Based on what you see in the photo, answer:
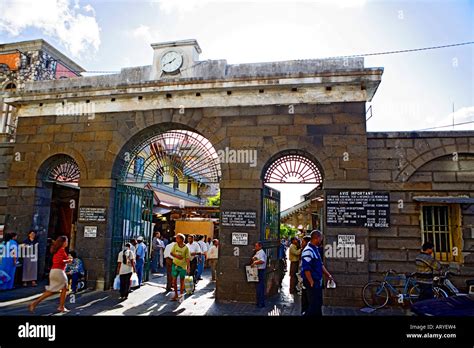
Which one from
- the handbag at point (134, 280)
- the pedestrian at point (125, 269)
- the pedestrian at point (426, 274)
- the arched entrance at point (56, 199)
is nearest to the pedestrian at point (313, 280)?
the pedestrian at point (426, 274)

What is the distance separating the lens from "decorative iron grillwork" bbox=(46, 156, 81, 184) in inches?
426

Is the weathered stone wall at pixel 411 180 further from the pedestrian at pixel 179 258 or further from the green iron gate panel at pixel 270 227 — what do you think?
the pedestrian at pixel 179 258

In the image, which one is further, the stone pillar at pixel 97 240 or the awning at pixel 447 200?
the stone pillar at pixel 97 240

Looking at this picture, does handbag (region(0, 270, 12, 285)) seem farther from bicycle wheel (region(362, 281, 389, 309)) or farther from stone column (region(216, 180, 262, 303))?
bicycle wheel (region(362, 281, 389, 309))

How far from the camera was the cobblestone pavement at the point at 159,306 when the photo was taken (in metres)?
7.37

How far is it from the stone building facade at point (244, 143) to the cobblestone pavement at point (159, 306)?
46 centimetres

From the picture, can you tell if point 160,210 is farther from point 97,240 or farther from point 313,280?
point 313,280

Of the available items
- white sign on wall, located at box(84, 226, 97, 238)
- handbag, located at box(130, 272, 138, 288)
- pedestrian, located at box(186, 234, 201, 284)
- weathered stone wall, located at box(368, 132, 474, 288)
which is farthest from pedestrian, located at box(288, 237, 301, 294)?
white sign on wall, located at box(84, 226, 97, 238)

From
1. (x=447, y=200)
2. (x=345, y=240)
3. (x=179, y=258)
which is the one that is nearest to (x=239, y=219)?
(x=179, y=258)

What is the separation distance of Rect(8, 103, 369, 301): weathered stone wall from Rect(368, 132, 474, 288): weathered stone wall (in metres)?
0.46

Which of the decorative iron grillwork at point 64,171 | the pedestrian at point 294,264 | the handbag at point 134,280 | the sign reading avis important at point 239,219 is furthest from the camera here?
the decorative iron grillwork at point 64,171

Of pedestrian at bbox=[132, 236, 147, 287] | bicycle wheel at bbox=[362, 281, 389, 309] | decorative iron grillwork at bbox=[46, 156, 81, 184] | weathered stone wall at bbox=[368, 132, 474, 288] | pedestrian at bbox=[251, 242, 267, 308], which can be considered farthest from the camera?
decorative iron grillwork at bbox=[46, 156, 81, 184]

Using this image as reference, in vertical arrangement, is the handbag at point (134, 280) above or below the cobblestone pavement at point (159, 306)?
above

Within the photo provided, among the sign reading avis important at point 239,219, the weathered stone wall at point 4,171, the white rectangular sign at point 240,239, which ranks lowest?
the white rectangular sign at point 240,239
